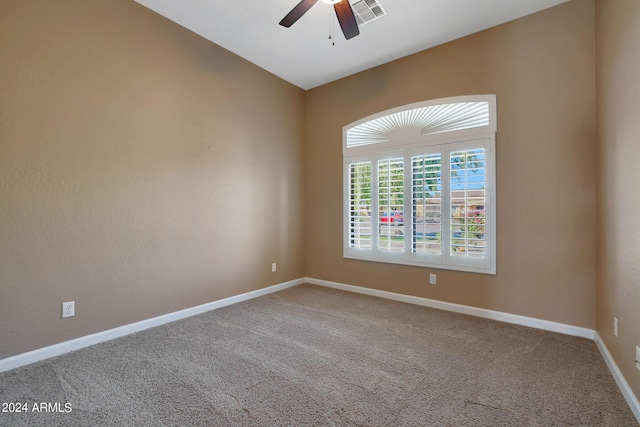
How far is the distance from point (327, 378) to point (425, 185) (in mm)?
2411

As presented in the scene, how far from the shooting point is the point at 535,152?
2852mm

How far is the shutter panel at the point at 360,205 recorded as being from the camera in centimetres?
402

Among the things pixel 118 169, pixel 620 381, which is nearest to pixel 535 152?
pixel 620 381

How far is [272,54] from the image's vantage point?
3.63 m

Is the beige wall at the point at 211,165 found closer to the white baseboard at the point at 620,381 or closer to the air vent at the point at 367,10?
the white baseboard at the point at 620,381

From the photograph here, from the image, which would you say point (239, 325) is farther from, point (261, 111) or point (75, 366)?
point (261, 111)

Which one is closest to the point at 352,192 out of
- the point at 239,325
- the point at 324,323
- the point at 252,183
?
the point at 252,183

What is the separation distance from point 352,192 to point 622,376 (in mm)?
3072

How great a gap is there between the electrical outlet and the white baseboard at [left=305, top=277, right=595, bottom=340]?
3.00 m

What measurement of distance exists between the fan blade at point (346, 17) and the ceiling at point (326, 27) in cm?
52

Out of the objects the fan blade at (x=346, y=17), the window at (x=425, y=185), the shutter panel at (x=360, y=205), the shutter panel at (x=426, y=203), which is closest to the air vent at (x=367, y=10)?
the fan blade at (x=346, y=17)

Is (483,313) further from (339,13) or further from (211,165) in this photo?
(211,165)

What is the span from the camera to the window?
3122mm

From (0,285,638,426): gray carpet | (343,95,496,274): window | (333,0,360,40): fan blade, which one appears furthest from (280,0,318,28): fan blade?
(0,285,638,426): gray carpet
